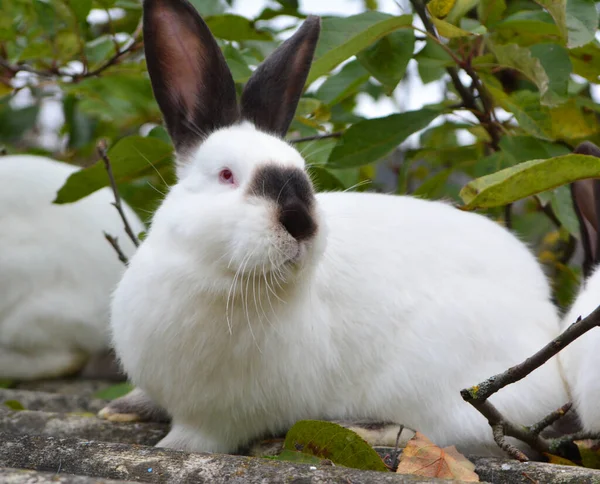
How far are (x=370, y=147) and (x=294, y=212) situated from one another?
1.05 m

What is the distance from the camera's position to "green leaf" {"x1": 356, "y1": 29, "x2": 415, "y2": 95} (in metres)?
2.84

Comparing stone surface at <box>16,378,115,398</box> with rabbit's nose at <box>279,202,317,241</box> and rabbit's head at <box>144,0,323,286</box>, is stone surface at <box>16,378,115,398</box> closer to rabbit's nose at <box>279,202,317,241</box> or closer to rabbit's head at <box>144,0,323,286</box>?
rabbit's head at <box>144,0,323,286</box>

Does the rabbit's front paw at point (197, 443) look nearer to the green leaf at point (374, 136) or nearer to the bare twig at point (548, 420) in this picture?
the bare twig at point (548, 420)

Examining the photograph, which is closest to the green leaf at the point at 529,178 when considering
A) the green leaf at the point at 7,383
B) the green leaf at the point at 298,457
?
the green leaf at the point at 298,457

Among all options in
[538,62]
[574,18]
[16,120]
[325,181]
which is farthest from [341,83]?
[16,120]

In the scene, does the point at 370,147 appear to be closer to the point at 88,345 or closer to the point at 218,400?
the point at 218,400

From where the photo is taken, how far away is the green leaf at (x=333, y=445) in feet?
6.69

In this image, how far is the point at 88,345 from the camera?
13.3 feet

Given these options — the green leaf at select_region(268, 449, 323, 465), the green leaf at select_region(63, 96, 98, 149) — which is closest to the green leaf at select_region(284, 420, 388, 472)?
the green leaf at select_region(268, 449, 323, 465)

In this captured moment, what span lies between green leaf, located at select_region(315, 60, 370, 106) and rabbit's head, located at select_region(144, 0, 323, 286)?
0.62 m

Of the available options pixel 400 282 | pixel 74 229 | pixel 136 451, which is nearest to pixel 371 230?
pixel 400 282

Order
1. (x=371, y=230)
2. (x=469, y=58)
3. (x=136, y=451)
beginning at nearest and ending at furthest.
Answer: (x=136, y=451) < (x=371, y=230) < (x=469, y=58)

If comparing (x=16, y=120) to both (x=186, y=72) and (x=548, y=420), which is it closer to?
(x=186, y=72)

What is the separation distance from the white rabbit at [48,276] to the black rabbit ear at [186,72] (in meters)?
1.71
